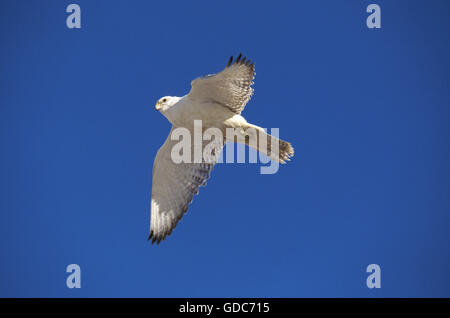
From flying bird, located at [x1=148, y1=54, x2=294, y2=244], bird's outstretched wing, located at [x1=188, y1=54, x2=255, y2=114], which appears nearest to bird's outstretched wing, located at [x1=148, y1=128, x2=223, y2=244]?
flying bird, located at [x1=148, y1=54, x2=294, y2=244]

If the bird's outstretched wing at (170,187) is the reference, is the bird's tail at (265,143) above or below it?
above

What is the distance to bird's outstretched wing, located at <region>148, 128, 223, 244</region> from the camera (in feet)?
29.7

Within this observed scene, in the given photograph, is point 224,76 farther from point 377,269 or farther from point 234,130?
point 377,269

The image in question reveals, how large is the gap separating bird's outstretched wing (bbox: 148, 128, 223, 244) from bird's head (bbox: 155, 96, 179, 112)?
1.89 ft

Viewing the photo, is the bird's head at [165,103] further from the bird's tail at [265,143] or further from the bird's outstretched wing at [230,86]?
the bird's tail at [265,143]

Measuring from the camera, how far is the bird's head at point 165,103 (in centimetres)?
876

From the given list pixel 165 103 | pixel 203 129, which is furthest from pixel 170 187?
pixel 165 103

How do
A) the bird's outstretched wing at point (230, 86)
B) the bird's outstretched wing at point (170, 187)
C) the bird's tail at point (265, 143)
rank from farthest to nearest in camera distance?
the bird's outstretched wing at point (170, 187) → the bird's tail at point (265, 143) → the bird's outstretched wing at point (230, 86)

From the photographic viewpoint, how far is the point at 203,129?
355 inches

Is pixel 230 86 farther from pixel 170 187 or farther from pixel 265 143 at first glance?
pixel 170 187

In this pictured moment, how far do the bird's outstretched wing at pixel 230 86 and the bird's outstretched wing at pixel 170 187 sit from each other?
0.94 m

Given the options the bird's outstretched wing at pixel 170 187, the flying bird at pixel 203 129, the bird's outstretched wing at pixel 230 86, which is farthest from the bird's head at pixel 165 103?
the bird's outstretched wing at pixel 170 187

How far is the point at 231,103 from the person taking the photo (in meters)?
8.70
